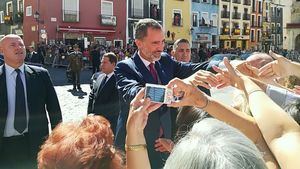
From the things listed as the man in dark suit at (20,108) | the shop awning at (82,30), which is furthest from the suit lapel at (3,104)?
the shop awning at (82,30)

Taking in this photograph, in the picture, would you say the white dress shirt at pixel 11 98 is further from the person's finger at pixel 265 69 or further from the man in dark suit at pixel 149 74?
the person's finger at pixel 265 69

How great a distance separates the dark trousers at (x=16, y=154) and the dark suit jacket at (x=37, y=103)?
4 centimetres

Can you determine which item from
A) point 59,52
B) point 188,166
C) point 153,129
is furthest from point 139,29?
point 59,52

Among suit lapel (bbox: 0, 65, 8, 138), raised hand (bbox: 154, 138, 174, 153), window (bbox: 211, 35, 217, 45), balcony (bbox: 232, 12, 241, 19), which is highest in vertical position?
balcony (bbox: 232, 12, 241, 19)

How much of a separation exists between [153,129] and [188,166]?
5.74 ft

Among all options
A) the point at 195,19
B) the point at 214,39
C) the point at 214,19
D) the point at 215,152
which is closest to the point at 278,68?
the point at 215,152

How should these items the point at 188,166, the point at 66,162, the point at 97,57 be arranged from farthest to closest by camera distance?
1. the point at 97,57
2. the point at 66,162
3. the point at 188,166

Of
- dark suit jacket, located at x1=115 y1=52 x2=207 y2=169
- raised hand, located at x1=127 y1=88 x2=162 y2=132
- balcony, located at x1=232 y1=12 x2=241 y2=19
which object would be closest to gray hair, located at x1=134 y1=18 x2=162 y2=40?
dark suit jacket, located at x1=115 y1=52 x2=207 y2=169

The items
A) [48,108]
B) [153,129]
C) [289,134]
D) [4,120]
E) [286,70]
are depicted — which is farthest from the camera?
[48,108]

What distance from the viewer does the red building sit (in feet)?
104

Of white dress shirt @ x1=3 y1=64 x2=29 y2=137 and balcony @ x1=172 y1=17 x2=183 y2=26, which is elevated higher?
balcony @ x1=172 y1=17 x2=183 y2=26

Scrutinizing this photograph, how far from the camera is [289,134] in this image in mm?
1829

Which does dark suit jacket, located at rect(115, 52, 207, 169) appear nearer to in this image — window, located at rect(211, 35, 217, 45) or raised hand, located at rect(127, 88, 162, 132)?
raised hand, located at rect(127, 88, 162, 132)

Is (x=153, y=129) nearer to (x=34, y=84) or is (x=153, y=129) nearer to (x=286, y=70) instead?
(x=286, y=70)
